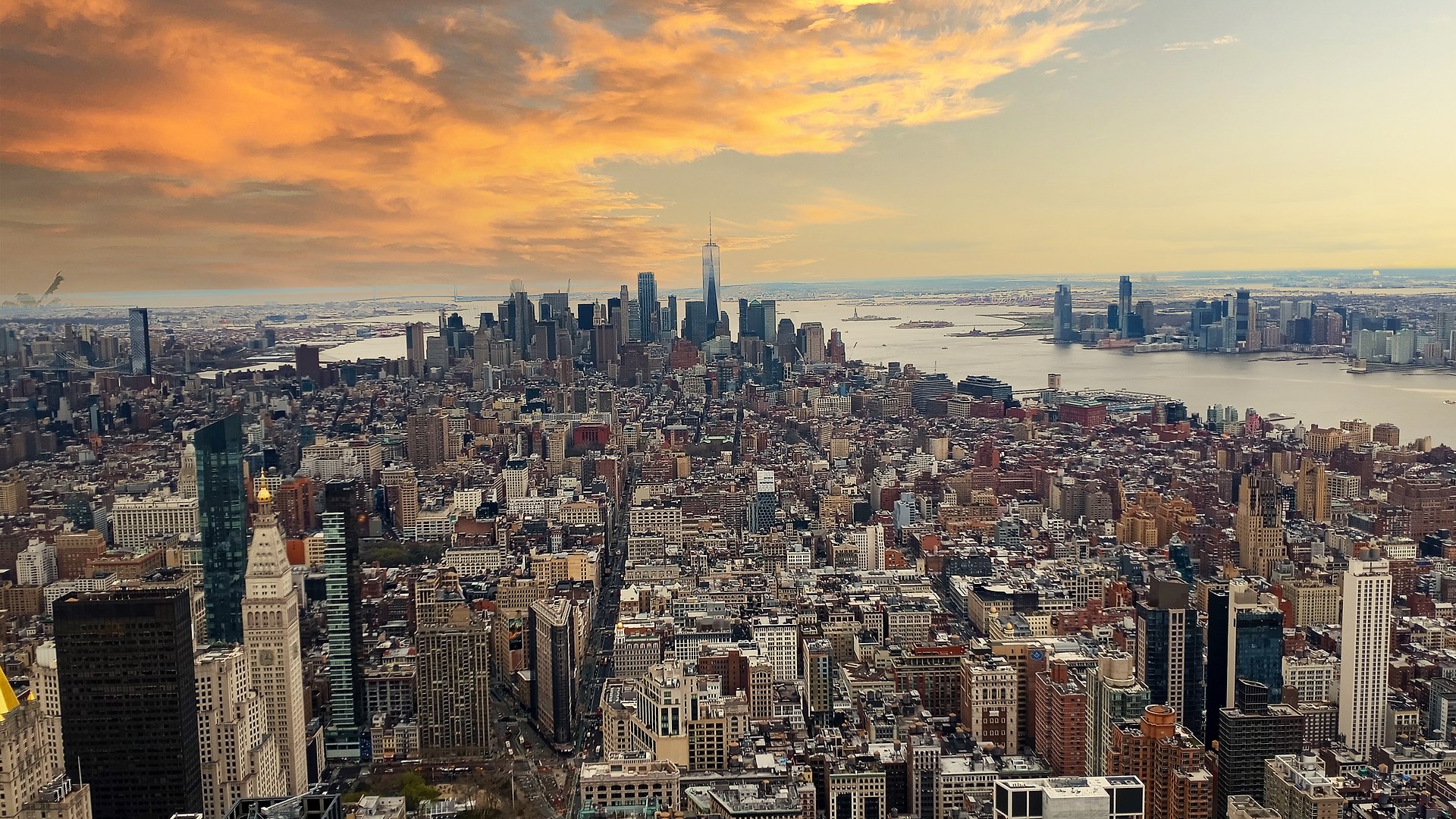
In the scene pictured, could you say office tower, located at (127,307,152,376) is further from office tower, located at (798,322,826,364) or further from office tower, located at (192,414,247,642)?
office tower, located at (798,322,826,364)

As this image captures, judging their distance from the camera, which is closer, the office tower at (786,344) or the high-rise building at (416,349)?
the high-rise building at (416,349)

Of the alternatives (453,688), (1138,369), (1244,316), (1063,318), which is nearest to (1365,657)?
(453,688)

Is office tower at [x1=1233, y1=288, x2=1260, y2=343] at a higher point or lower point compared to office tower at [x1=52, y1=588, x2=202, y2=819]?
higher

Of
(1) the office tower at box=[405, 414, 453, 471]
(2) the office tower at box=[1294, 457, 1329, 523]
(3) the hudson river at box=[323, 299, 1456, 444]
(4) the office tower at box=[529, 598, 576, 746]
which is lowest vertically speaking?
(4) the office tower at box=[529, 598, 576, 746]

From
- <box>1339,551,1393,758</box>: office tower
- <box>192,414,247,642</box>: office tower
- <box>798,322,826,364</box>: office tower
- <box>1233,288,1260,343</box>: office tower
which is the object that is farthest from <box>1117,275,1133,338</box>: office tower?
<box>192,414,247,642</box>: office tower

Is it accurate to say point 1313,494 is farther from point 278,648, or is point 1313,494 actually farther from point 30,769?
point 30,769

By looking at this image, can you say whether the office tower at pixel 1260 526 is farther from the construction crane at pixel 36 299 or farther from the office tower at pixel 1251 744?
the construction crane at pixel 36 299

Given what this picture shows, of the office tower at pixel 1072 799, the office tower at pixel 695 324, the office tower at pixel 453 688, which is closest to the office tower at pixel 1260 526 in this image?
the office tower at pixel 1072 799
